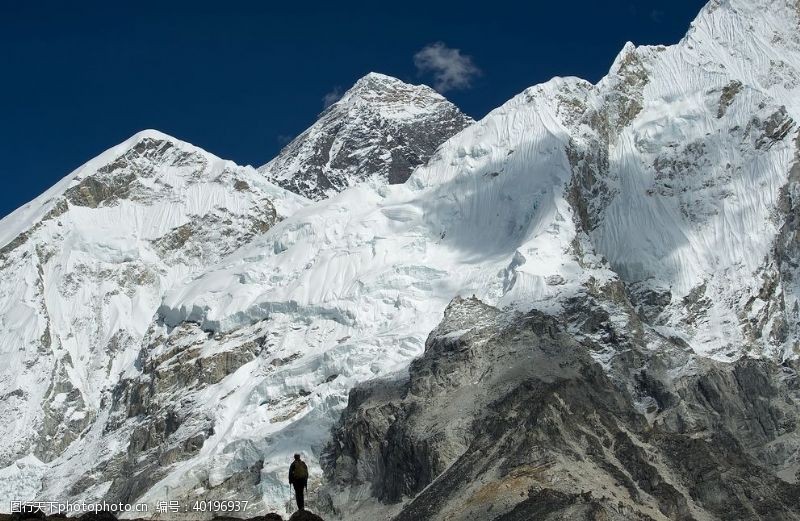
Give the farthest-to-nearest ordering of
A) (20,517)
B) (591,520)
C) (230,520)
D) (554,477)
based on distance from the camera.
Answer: (554,477), (591,520), (230,520), (20,517)

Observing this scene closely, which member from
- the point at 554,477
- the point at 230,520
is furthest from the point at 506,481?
the point at 230,520

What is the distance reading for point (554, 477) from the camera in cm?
19462

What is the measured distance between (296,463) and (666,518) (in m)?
102

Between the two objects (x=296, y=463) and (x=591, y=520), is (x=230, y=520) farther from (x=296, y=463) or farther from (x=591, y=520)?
(x=591, y=520)

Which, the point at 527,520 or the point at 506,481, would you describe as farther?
the point at 506,481

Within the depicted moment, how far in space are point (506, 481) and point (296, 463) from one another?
95.2 metres

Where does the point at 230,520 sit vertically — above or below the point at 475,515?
below

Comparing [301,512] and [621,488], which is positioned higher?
[621,488]

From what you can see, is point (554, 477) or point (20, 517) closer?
point (20, 517)

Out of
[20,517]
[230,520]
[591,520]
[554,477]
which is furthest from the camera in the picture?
[554,477]

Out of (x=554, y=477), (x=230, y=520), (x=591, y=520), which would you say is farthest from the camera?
(x=554, y=477)

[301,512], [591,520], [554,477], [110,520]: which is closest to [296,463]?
[301,512]

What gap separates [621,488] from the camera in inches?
7825

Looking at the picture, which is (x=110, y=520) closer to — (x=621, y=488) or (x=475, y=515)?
(x=475, y=515)
